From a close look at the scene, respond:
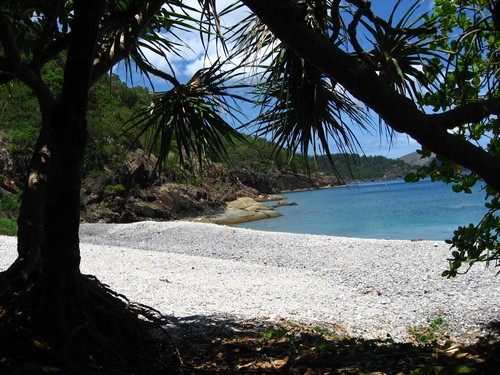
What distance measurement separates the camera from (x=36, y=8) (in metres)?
3.72

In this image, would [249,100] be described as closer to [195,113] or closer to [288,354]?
[195,113]

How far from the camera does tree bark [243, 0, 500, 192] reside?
6.02ft

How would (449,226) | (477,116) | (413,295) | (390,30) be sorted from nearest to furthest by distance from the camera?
(477,116) < (390,30) < (413,295) < (449,226)

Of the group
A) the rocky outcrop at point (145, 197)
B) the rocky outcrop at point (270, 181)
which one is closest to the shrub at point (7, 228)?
the rocky outcrop at point (145, 197)

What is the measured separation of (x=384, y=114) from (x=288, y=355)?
68.7 inches

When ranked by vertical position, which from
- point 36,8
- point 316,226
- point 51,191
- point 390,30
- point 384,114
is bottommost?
point 316,226

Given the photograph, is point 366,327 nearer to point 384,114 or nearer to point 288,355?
point 288,355

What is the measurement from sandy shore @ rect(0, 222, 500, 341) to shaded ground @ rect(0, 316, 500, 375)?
98 cm

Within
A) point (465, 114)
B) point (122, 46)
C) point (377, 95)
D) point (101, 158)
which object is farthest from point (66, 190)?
point (101, 158)

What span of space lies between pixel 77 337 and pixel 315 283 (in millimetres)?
6094

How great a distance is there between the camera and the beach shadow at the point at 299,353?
2121mm

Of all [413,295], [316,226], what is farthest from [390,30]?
[316,226]

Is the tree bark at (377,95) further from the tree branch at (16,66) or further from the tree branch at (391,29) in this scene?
the tree branch at (16,66)

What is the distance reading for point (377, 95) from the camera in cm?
186
